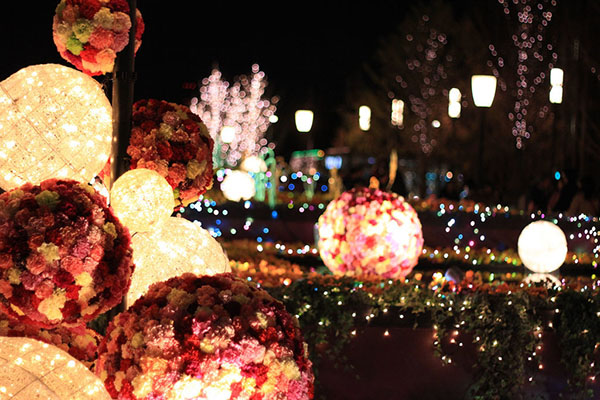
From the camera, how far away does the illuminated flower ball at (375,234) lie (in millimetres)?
10695

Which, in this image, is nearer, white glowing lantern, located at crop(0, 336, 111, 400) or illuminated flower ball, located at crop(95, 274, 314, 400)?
white glowing lantern, located at crop(0, 336, 111, 400)

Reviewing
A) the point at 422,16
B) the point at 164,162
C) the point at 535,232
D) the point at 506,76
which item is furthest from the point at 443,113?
the point at 164,162

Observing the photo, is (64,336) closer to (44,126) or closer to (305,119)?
(44,126)

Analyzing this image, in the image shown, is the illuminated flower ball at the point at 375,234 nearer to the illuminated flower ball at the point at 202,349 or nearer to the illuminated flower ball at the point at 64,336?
the illuminated flower ball at the point at 64,336

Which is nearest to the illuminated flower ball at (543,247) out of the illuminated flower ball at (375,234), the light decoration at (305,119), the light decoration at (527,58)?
the illuminated flower ball at (375,234)

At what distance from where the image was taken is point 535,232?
11.9 meters

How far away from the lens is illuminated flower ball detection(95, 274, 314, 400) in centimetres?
446

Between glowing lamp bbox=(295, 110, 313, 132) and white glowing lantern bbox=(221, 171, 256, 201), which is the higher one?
glowing lamp bbox=(295, 110, 313, 132)

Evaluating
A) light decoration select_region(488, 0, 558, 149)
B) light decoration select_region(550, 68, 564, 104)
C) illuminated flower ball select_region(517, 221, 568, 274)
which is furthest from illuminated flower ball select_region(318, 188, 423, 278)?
light decoration select_region(488, 0, 558, 149)

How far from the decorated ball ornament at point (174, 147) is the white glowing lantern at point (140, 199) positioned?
271mm

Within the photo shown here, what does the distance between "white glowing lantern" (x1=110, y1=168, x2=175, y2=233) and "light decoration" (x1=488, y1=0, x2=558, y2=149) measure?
19.0m

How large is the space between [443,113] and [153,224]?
35574 mm

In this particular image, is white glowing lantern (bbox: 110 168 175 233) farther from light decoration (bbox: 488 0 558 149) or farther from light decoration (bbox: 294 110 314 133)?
light decoration (bbox: 294 110 314 133)

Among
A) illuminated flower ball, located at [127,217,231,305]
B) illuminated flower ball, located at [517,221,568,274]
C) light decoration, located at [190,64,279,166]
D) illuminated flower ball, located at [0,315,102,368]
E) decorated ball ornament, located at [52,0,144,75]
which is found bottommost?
light decoration, located at [190,64,279,166]
